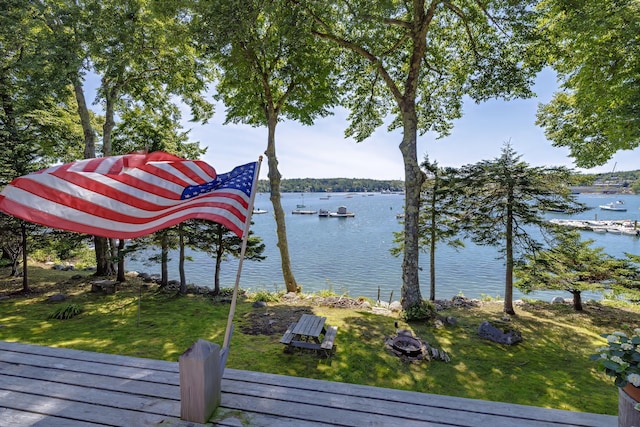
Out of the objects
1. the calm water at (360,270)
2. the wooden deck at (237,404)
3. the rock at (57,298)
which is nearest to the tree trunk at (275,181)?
the calm water at (360,270)

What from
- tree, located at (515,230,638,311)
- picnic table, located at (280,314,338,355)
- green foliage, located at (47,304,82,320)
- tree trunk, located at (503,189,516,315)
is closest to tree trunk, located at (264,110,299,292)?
picnic table, located at (280,314,338,355)

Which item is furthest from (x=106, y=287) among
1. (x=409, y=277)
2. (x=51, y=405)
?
(x=409, y=277)

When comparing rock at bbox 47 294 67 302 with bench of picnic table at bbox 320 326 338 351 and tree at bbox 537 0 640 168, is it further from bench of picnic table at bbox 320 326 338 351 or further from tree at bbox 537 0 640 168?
tree at bbox 537 0 640 168

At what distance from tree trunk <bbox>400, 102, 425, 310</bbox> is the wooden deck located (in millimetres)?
5430

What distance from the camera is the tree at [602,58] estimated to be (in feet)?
22.9

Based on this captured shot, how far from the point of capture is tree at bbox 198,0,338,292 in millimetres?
8094

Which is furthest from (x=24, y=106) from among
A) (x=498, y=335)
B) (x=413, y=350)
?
(x=498, y=335)

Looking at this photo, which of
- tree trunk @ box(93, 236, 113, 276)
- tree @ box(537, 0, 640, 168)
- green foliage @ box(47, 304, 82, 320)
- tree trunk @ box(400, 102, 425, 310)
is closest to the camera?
tree @ box(537, 0, 640, 168)

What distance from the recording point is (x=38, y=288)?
10.7 metres

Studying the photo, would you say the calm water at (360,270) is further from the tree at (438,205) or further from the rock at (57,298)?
the rock at (57,298)

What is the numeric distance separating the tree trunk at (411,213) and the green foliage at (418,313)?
0.34 feet

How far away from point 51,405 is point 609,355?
18.9 feet

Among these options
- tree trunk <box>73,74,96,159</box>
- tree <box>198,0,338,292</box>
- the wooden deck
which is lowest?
the wooden deck

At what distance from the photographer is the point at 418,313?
835 centimetres
